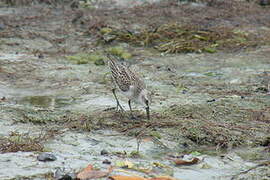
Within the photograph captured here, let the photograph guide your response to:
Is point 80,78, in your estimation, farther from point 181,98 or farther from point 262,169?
point 262,169

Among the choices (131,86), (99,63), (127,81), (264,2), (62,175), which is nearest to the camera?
(62,175)

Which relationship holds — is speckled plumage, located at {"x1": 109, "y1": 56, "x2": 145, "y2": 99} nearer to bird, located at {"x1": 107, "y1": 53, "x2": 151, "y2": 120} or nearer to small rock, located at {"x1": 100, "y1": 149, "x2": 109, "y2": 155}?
bird, located at {"x1": 107, "y1": 53, "x2": 151, "y2": 120}

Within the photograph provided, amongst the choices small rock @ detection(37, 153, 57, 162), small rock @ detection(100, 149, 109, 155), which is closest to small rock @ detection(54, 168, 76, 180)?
small rock @ detection(37, 153, 57, 162)

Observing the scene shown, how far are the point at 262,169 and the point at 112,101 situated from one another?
3.62 meters

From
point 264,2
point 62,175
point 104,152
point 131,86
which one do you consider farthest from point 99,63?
point 264,2

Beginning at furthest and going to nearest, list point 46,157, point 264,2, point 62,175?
point 264,2 → point 46,157 → point 62,175

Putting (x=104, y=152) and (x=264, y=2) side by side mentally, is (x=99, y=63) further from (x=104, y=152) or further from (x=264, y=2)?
(x=264, y=2)

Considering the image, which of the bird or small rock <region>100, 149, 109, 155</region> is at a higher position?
the bird

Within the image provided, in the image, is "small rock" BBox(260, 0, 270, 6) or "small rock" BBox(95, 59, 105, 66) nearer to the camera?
"small rock" BBox(95, 59, 105, 66)

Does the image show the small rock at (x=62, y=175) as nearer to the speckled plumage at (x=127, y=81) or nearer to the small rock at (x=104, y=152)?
the small rock at (x=104, y=152)

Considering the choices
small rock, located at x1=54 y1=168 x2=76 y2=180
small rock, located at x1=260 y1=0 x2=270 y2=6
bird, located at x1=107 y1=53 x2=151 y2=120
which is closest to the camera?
small rock, located at x1=54 y1=168 x2=76 y2=180

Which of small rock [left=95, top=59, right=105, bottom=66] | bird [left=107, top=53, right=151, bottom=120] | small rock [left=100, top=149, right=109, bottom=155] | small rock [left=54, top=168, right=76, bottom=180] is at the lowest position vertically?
small rock [left=95, top=59, right=105, bottom=66]

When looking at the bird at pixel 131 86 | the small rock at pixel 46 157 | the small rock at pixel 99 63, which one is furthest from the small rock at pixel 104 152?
the small rock at pixel 99 63

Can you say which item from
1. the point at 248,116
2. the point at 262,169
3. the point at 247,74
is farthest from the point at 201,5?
the point at 262,169
